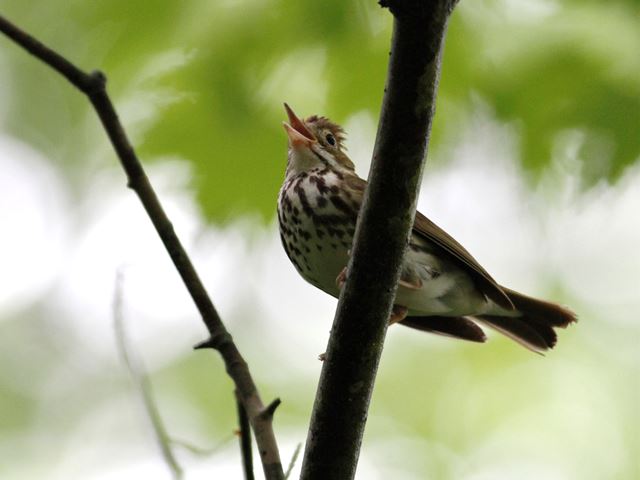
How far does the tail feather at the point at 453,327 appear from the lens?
448 centimetres

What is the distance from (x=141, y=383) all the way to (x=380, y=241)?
986mm

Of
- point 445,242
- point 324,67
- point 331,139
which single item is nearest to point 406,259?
point 445,242

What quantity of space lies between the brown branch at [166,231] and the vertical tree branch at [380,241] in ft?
0.45

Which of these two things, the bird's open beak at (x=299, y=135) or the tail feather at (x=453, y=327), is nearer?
the bird's open beak at (x=299, y=135)

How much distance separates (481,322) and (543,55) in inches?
91.0

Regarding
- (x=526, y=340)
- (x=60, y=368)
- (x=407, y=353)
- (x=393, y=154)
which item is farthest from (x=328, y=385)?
(x=60, y=368)

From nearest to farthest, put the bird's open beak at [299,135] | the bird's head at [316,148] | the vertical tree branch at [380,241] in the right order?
the vertical tree branch at [380,241], the bird's open beak at [299,135], the bird's head at [316,148]

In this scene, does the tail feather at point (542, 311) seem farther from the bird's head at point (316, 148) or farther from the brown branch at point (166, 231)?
the brown branch at point (166, 231)

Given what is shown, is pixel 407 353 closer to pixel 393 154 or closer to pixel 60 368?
pixel 60 368

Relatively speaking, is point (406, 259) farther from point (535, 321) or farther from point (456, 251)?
point (535, 321)

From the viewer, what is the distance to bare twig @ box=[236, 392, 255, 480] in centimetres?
217

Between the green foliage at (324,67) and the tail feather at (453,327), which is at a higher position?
the tail feather at (453,327)

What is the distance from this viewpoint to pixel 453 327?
4.51 m

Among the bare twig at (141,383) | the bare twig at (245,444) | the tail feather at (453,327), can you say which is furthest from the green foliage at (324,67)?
the tail feather at (453,327)
